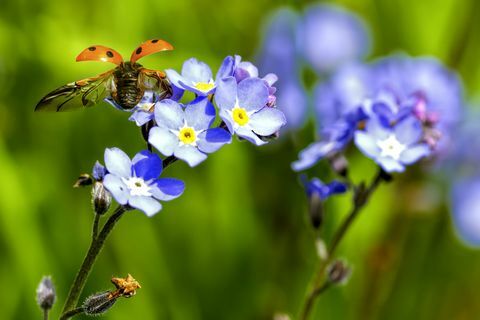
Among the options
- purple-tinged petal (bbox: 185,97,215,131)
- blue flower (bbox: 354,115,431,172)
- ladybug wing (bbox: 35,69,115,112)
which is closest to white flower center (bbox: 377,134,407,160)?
blue flower (bbox: 354,115,431,172)

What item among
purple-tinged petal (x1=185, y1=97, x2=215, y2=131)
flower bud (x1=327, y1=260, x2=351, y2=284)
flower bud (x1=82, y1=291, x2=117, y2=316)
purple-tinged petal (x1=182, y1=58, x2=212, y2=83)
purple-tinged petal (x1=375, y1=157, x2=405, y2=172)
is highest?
purple-tinged petal (x1=182, y1=58, x2=212, y2=83)

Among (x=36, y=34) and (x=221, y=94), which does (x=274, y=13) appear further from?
(x=221, y=94)

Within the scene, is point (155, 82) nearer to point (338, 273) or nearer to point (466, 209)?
point (338, 273)

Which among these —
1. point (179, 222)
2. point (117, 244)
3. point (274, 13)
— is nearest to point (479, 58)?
Result: point (274, 13)

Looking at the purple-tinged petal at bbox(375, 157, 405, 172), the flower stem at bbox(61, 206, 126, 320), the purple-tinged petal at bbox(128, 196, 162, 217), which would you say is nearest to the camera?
the purple-tinged petal at bbox(128, 196, 162, 217)

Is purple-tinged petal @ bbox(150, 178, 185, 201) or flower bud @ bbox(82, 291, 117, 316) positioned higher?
purple-tinged petal @ bbox(150, 178, 185, 201)

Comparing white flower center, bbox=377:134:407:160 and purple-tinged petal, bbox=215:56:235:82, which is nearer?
purple-tinged petal, bbox=215:56:235:82

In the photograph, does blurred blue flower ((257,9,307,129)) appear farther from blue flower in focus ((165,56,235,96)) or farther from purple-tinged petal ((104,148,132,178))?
purple-tinged petal ((104,148,132,178))
